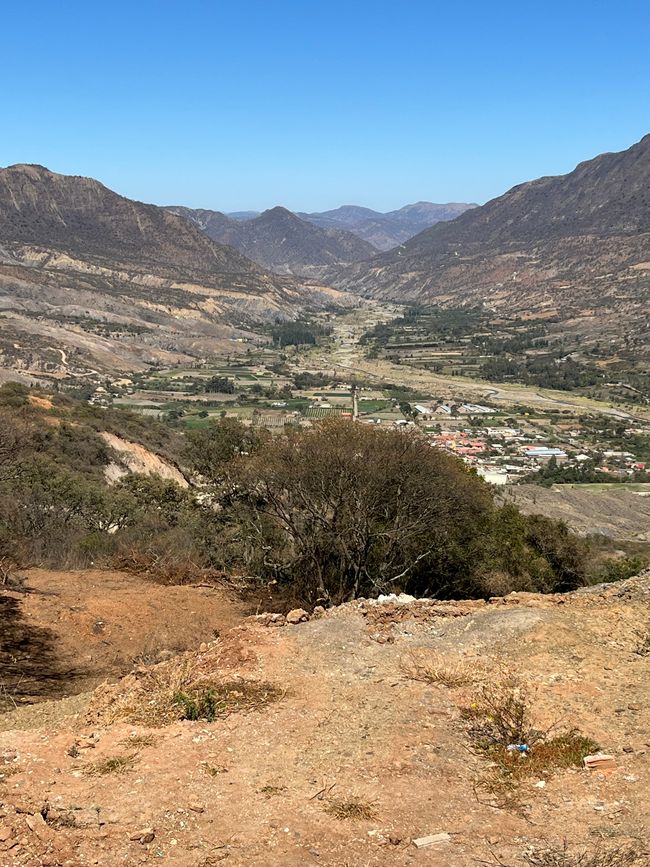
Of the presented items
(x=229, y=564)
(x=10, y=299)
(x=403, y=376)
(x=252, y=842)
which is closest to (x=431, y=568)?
(x=229, y=564)

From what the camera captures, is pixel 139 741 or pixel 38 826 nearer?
pixel 38 826

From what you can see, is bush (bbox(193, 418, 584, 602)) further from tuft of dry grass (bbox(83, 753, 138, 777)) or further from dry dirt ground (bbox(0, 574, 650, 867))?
tuft of dry grass (bbox(83, 753, 138, 777))

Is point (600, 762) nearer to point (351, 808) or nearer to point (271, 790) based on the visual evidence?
point (351, 808)

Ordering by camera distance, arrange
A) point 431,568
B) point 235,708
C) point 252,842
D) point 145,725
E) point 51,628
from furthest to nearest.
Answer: point 431,568, point 51,628, point 235,708, point 145,725, point 252,842

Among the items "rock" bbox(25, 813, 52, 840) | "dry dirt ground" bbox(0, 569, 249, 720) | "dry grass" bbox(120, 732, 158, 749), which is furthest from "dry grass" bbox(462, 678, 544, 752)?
"dry dirt ground" bbox(0, 569, 249, 720)

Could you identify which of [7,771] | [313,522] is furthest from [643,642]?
[7,771]

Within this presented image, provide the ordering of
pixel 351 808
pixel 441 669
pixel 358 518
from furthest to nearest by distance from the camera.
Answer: pixel 358 518 → pixel 441 669 → pixel 351 808

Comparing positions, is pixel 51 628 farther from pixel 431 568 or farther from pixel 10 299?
pixel 10 299
